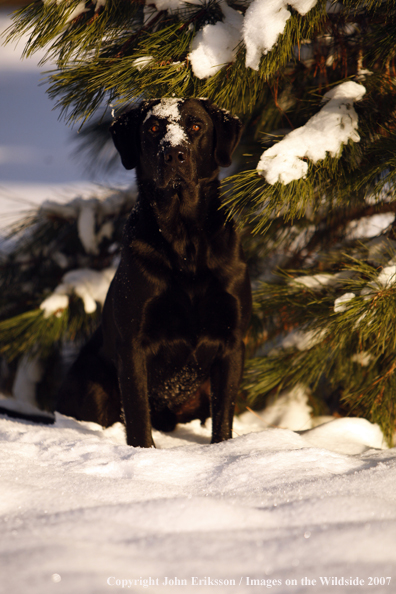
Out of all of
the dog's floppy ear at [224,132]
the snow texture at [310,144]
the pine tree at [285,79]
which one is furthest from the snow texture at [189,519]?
the dog's floppy ear at [224,132]

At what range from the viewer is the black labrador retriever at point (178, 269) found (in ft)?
4.83

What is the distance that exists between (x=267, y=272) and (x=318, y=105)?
969mm

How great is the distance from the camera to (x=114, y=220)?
8.34 ft

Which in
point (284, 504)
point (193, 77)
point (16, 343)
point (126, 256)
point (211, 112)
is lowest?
point (16, 343)

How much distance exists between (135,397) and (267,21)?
1124mm

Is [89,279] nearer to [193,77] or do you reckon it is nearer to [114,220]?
[114,220]

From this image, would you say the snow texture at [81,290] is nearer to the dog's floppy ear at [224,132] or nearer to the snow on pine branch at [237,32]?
the dog's floppy ear at [224,132]

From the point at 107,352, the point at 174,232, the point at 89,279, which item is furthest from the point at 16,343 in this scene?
the point at 174,232

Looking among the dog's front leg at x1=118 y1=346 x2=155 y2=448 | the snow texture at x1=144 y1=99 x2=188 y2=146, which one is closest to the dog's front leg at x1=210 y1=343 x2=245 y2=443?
the dog's front leg at x1=118 y1=346 x2=155 y2=448

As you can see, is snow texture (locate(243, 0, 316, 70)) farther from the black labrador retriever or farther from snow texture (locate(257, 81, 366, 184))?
the black labrador retriever

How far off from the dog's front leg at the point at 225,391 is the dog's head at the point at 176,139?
1.98 ft

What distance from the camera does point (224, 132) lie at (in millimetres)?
1572

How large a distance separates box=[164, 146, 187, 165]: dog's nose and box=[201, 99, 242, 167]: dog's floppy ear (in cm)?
20

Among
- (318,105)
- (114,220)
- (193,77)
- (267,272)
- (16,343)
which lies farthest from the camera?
(114,220)
